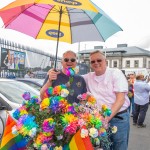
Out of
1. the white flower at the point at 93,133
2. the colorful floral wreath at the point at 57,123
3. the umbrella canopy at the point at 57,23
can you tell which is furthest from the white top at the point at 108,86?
the white flower at the point at 93,133

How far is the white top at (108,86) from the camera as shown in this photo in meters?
2.78

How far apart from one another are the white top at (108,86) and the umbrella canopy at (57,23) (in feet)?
1.97

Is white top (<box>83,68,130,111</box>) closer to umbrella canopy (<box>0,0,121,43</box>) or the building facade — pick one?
umbrella canopy (<box>0,0,121,43</box>)

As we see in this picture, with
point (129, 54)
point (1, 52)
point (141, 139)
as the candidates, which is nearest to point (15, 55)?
point (1, 52)

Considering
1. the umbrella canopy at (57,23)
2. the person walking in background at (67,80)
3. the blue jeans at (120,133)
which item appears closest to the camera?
the person walking in background at (67,80)

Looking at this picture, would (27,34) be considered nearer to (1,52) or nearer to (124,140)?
(124,140)

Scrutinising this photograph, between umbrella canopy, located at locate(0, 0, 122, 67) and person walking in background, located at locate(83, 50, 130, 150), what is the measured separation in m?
0.52

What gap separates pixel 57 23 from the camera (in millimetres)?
3428

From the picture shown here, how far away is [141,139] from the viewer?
6449 mm

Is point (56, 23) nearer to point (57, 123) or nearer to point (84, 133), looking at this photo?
point (57, 123)

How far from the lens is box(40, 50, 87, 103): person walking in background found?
8.73ft

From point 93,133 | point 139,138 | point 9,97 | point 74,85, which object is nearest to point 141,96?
point 139,138

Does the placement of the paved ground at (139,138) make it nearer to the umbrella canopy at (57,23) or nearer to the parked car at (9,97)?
the parked car at (9,97)

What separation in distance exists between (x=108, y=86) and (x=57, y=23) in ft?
3.81
